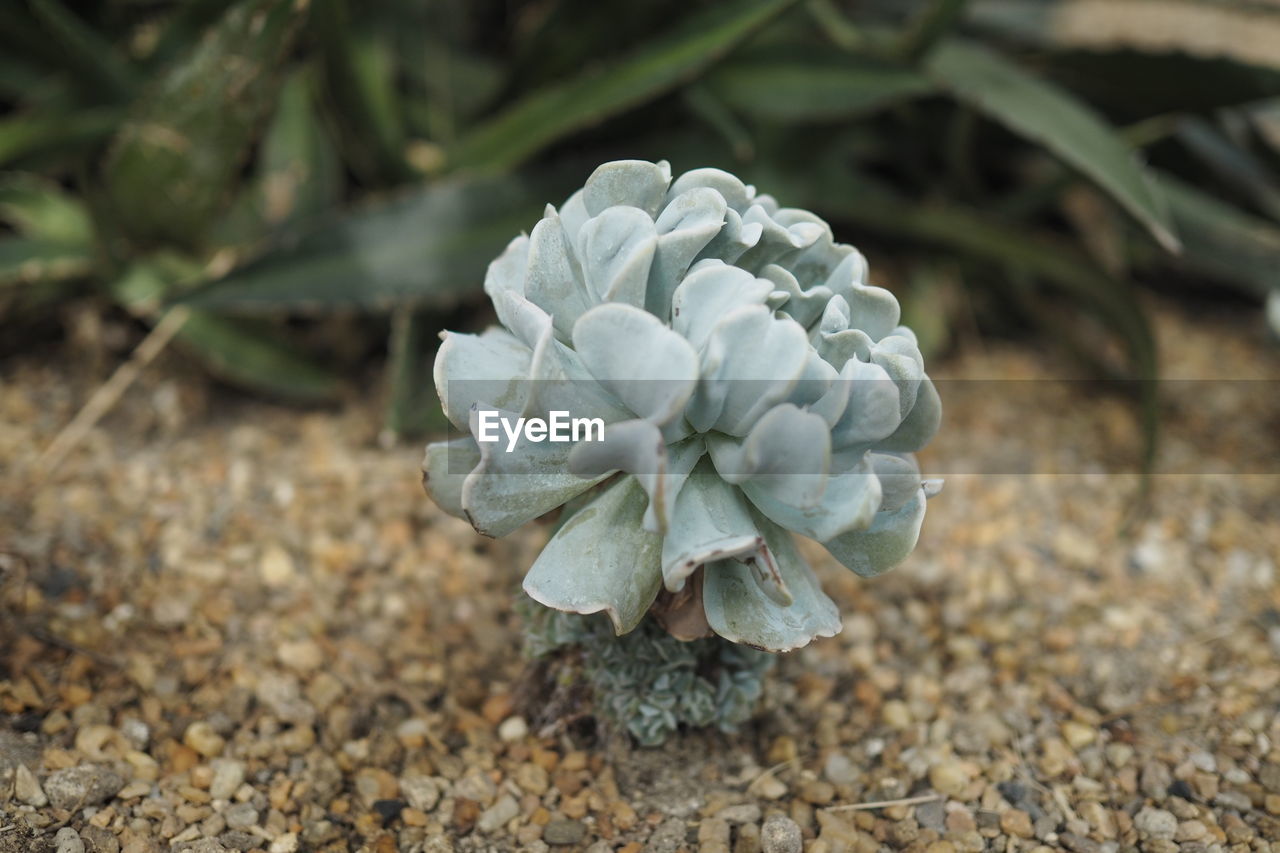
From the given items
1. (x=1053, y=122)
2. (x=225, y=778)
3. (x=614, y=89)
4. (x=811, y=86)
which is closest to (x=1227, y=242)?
(x=1053, y=122)

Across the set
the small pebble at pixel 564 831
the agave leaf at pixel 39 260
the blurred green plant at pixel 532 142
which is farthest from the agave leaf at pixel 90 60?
the small pebble at pixel 564 831

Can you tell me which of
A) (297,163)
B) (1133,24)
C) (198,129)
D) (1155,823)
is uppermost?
(198,129)

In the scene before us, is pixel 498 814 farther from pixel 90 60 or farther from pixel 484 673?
pixel 90 60

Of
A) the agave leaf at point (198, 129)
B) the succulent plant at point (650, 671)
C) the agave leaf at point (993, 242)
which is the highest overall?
the agave leaf at point (198, 129)

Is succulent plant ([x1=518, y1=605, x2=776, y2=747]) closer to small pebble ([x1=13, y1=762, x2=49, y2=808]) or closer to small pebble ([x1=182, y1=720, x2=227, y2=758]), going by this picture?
small pebble ([x1=182, y1=720, x2=227, y2=758])

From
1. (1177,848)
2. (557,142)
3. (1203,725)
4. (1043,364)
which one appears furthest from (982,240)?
(1177,848)

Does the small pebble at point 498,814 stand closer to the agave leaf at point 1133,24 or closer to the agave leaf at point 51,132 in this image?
the agave leaf at point 51,132
